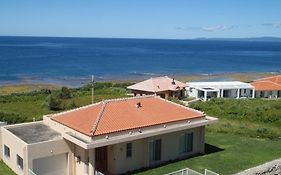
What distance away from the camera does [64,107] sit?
160 feet

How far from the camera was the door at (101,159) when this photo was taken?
22984mm

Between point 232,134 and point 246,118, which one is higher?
point 246,118

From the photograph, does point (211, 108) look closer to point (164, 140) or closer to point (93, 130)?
point (164, 140)

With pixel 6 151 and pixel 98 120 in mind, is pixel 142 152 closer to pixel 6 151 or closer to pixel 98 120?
pixel 98 120

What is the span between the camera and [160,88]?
52.4 metres

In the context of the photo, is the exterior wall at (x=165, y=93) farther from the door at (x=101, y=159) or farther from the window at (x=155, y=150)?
the door at (x=101, y=159)

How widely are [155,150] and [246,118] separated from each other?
54.5 feet

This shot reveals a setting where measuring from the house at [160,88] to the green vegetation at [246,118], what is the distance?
8929 millimetres

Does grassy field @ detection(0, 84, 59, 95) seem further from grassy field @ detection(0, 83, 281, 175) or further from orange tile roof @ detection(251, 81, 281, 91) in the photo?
orange tile roof @ detection(251, 81, 281, 91)

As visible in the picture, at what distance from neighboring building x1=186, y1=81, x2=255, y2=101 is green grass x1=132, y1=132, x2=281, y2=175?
77.6ft

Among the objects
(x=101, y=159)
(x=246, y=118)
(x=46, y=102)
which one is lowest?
(x=46, y=102)

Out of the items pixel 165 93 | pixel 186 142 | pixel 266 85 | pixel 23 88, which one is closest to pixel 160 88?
pixel 165 93

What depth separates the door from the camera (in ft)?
75.4

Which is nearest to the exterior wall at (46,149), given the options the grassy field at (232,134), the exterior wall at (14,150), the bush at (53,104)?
the exterior wall at (14,150)
